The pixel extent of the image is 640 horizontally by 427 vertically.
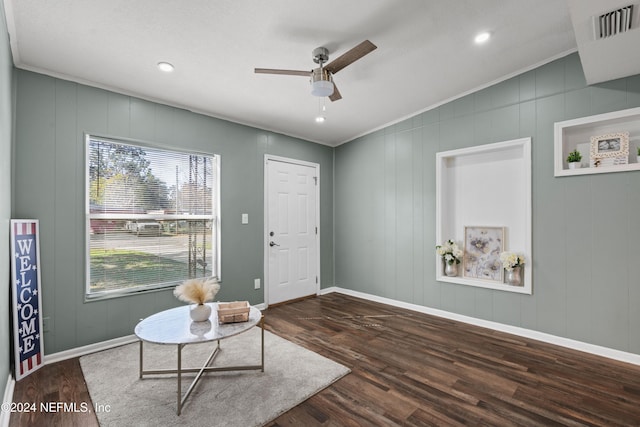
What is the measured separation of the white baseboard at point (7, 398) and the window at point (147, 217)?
2.58 feet

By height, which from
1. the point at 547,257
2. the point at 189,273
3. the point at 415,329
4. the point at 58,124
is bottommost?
the point at 415,329

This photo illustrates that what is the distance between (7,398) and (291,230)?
127 inches

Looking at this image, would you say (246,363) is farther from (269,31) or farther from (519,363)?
(269,31)

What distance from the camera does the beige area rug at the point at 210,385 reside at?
1896mm

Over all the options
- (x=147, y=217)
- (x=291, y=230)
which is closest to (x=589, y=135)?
(x=291, y=230)

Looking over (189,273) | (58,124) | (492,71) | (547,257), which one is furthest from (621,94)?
(58,124)

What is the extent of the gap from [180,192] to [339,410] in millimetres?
2765

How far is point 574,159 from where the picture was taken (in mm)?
2926

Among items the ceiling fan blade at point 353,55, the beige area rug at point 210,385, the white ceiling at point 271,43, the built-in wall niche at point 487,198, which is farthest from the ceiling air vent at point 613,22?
the beige area rug at point 210,385

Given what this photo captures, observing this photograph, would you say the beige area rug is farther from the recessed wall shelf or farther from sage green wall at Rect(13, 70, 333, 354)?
the recessed wall shelf

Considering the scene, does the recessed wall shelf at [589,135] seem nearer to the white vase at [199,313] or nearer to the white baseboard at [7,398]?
the white vase at [199,313]

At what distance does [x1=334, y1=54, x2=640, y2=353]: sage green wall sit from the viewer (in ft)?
8.89

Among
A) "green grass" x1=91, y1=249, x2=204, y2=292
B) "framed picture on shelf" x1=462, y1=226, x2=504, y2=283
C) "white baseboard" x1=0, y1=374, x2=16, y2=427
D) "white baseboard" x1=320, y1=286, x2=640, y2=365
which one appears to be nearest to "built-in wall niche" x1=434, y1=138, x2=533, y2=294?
"framed picture on shelf" x1=462, y1=226, x2=504, y2=283

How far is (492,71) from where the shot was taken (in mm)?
3189
